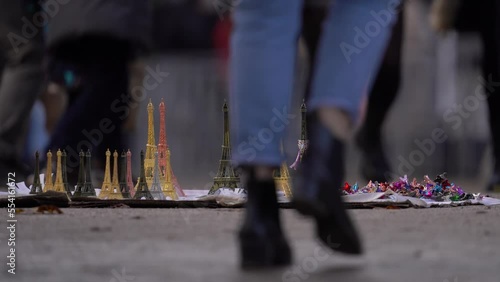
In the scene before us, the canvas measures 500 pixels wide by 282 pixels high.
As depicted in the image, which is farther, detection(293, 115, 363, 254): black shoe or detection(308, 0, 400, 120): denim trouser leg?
detection(308, 0, 400, 120): denim trouser leg

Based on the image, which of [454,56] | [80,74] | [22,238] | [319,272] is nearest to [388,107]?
[454,56]

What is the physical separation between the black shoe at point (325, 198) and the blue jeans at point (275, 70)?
9 cm

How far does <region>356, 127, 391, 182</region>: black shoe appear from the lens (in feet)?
19.8

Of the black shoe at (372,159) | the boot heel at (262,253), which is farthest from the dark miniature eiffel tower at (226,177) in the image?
the boot heel at (262,253)

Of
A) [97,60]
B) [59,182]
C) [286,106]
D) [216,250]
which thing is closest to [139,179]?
[59,182]

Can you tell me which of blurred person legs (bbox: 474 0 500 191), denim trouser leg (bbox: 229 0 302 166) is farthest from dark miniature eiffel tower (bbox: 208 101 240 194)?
denim trouser leg (bbox: 229 0 302 166)

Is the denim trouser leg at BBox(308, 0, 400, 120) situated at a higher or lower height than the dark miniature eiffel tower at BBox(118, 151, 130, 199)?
higher

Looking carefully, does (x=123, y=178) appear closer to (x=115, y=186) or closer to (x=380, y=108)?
(x=115, y=186)

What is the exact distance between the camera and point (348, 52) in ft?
7.25

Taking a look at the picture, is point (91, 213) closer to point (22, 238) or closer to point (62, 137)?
point (22, 238)

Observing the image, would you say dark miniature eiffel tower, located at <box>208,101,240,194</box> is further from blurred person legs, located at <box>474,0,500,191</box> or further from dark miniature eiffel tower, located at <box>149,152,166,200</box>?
blurred person legs, located at <box>474,0,500,191</box>

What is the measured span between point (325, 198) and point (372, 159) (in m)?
4.10

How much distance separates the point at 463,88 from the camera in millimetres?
8195

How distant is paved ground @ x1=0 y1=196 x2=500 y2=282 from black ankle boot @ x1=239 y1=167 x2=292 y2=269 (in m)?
0.04
